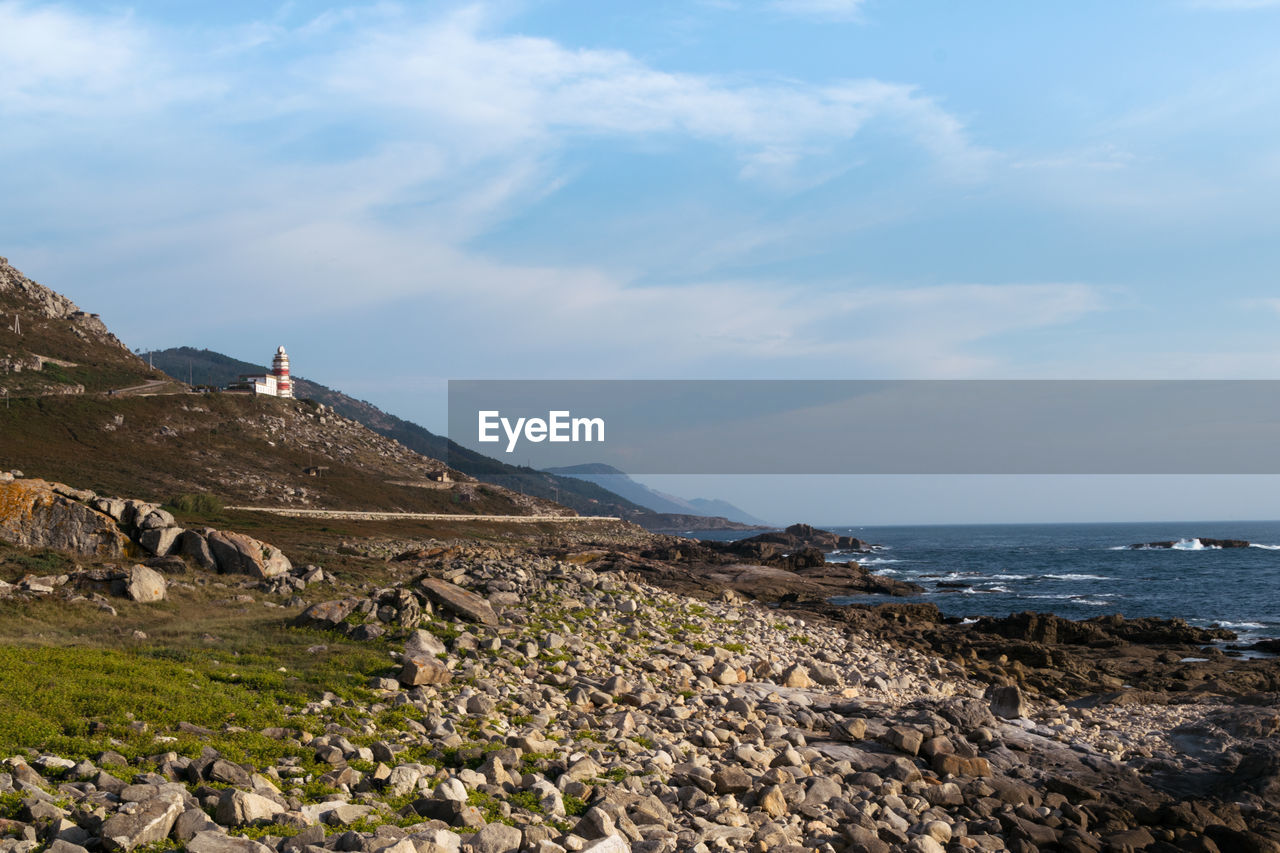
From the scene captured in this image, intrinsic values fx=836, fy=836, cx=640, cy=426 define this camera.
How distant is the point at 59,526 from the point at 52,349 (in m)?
95.2

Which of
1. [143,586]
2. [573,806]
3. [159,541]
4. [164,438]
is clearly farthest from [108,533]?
[164,438]

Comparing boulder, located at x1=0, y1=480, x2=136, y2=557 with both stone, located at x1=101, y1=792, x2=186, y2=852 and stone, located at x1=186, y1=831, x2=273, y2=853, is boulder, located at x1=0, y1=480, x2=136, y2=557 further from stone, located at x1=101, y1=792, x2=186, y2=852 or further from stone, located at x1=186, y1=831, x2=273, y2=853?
stone, located at x1=186, y1=831, x2=273, y2=853

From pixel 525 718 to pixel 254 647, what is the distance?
6.78 metres

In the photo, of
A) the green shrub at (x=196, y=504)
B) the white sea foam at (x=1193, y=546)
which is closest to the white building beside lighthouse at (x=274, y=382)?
the green shrub at (x=196, y=504)

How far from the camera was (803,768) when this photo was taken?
44.3 feet

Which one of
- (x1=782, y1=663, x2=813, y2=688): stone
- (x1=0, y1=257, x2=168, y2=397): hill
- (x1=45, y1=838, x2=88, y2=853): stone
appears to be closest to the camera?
(x1=45, y1=838, x2=88, y2=853): stone

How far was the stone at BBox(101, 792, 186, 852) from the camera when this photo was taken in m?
7.56

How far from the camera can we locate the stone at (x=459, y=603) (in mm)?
20922

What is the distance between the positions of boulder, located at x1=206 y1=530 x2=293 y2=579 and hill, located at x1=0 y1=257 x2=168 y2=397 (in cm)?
7751

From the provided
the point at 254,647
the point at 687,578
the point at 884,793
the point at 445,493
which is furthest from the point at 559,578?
the point at 445,493

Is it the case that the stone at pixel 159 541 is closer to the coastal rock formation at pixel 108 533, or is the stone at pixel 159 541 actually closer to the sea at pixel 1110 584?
the coastal rock formation at pixel 108 533

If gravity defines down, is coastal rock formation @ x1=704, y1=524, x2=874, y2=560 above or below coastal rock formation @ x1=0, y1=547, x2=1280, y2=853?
below

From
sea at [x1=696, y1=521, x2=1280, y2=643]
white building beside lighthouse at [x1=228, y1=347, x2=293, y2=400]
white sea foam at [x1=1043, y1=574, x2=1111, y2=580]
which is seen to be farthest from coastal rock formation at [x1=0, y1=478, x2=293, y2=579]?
white building beside lighthouse at [x1=228, y1=347, x2=293, y2=400]

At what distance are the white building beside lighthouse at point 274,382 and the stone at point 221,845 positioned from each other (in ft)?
397
